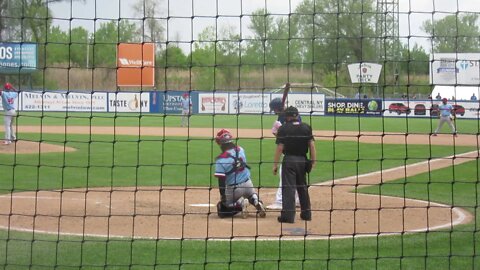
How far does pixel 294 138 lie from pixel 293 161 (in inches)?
12.8

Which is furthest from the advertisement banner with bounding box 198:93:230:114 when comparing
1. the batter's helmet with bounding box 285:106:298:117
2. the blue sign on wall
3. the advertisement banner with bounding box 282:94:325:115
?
the batter's helmet with bounding box 285:106:298:117

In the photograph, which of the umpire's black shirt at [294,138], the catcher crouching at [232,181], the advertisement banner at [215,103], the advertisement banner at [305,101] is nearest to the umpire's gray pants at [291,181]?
the umpire's black shirt at [294,138]

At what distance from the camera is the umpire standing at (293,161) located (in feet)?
34.0

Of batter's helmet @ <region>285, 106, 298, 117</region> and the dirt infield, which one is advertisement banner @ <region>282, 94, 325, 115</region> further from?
batter's helmet @ <region>285, 106, 298, 117</region>

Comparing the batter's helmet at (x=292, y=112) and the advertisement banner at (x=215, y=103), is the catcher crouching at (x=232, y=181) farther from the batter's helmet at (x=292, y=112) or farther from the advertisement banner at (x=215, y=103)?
the advertisement banner at (x=215, y=103)

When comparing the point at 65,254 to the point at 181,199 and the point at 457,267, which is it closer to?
the point at 457,267

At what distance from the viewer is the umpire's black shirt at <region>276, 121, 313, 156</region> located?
10.4m

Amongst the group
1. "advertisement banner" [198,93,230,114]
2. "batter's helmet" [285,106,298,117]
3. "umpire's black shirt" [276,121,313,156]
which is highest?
"advertisement banner" [198,93,230,114]

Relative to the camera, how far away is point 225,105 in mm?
44094

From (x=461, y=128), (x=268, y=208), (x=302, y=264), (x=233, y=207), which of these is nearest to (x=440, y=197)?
(x=268, y=208)

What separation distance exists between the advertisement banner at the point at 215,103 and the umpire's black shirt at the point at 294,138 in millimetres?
32361

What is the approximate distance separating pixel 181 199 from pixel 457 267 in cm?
617

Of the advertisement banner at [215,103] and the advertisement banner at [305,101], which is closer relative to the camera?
the advertisement banner at [305,101]

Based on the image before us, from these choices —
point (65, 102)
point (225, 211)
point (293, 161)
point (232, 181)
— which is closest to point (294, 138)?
point (293, 161)
